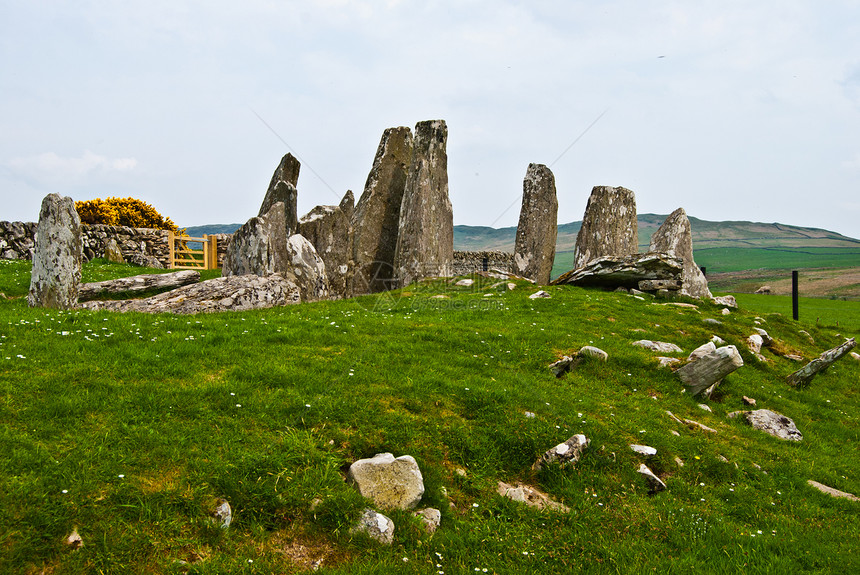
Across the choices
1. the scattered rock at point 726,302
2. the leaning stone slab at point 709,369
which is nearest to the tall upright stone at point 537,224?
the scattered rock at point 726,302

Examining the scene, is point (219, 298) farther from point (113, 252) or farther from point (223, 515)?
point (113, 252)

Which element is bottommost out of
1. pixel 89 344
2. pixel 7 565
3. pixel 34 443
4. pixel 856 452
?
pixel 856 452

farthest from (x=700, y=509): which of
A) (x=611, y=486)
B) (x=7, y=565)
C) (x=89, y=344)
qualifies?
(x=89, y=344)

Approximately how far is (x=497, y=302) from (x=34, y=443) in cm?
1204

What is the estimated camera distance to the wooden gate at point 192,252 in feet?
96.7

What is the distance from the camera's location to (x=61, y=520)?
4684mm

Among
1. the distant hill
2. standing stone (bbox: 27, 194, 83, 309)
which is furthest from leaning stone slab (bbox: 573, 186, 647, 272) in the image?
the distant hill

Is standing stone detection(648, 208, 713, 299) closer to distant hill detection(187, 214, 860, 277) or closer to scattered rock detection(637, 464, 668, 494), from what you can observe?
scattered rock detection(637, 464, 668, 494)

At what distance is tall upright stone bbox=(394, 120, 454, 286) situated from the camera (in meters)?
19.7

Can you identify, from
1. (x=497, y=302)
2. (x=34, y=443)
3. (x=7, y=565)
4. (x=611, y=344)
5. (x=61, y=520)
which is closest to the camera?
(x=7, y=565)

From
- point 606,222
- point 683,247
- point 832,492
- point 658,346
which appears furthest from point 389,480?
point 683,247

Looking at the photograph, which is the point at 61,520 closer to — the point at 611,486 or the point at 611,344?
the point at 611,486

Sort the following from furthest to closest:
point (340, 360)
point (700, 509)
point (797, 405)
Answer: point (797, 405) → point (340, 360) → point (700, 509)

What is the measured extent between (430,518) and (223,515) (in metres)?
2.06
